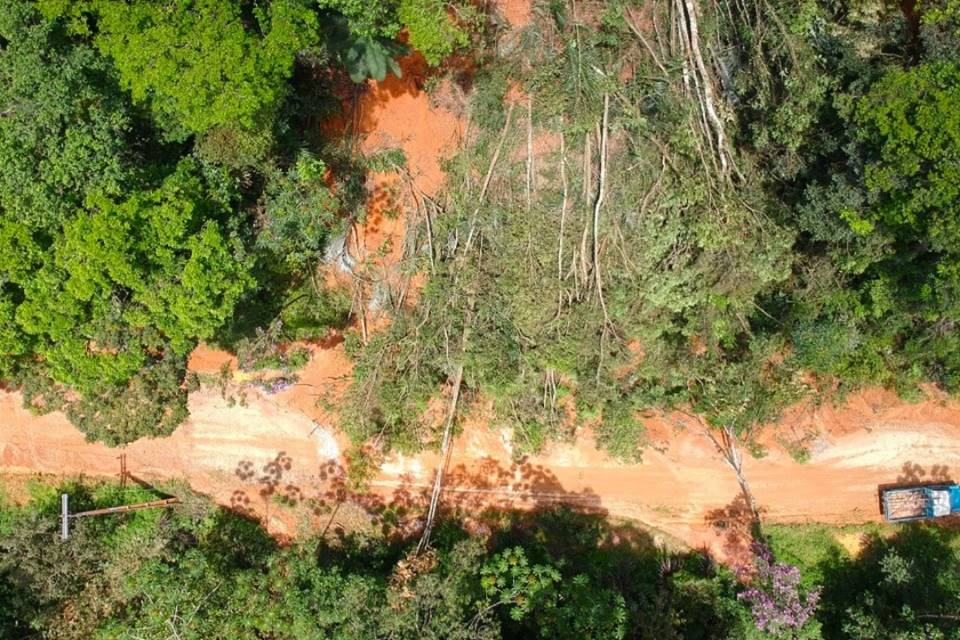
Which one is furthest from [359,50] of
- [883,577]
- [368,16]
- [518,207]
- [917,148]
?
[883,577]

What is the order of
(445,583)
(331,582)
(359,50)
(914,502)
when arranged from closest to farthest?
(359,50) < (445,583) < (331,582) < (914,502)

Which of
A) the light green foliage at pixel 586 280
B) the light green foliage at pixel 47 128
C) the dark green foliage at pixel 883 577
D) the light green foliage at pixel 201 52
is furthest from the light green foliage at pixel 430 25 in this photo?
the dark green foliage at pixel 883 577

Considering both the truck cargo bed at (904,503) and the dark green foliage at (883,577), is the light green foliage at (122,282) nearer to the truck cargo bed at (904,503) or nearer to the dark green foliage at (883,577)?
the dark green foliage at (883,577)

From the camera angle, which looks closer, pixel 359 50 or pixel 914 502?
pixel 359 50

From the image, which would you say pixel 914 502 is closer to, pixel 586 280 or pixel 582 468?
pixel 582 468

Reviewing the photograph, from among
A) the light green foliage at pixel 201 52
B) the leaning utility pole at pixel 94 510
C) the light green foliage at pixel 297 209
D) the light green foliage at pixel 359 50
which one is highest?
the light green foliage at pixel 359 50
